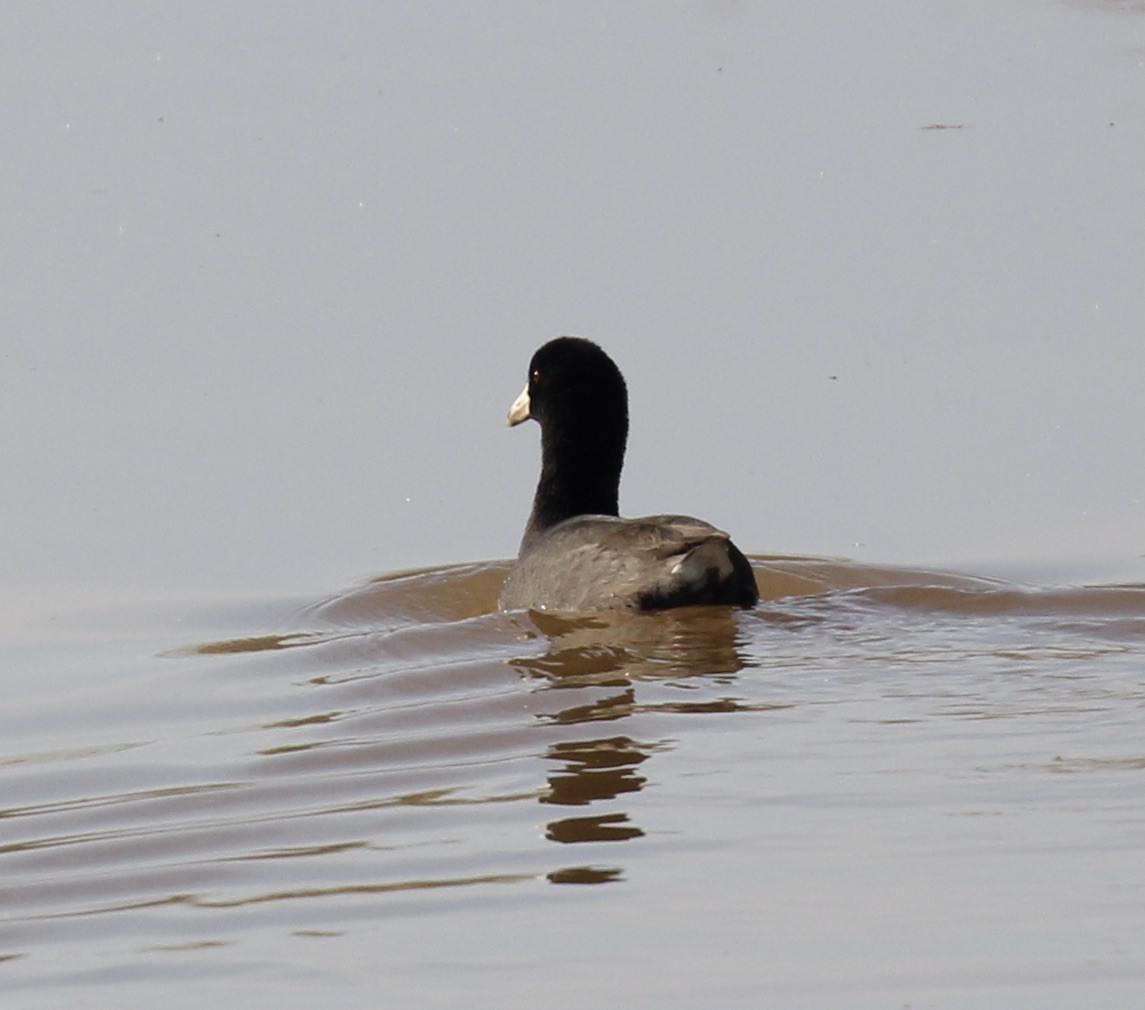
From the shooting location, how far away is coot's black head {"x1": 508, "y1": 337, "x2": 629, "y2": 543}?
32.0ft

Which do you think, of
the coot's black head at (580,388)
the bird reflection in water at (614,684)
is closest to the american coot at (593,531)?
the coot's black head at (580,388)

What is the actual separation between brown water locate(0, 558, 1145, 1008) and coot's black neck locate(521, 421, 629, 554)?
626 mm

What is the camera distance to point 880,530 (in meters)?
9.61

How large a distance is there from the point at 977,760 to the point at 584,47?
12.0 meters

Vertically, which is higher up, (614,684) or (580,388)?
(580,388)

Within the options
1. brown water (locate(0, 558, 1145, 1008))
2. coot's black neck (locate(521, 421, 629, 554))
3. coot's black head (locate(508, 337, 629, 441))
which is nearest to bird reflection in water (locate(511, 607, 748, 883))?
brown water (locate(0, 558, 1145, 1008))

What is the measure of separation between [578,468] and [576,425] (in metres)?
0.19

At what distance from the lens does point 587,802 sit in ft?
20.1

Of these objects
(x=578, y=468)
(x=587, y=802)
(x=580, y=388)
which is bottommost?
(x=587, y=802)

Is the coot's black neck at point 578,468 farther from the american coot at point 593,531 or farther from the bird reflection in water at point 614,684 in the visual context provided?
the bird reflection in water at point 614,684

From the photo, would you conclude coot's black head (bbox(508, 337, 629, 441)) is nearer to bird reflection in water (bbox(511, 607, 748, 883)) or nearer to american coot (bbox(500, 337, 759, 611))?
american coot (bbox(500, 337, 759, 611))

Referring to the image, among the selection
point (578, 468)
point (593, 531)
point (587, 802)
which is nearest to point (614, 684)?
point (593, 531)

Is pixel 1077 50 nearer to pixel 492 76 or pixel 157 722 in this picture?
pixel 492 76

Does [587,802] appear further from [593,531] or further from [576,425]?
[576,425]
